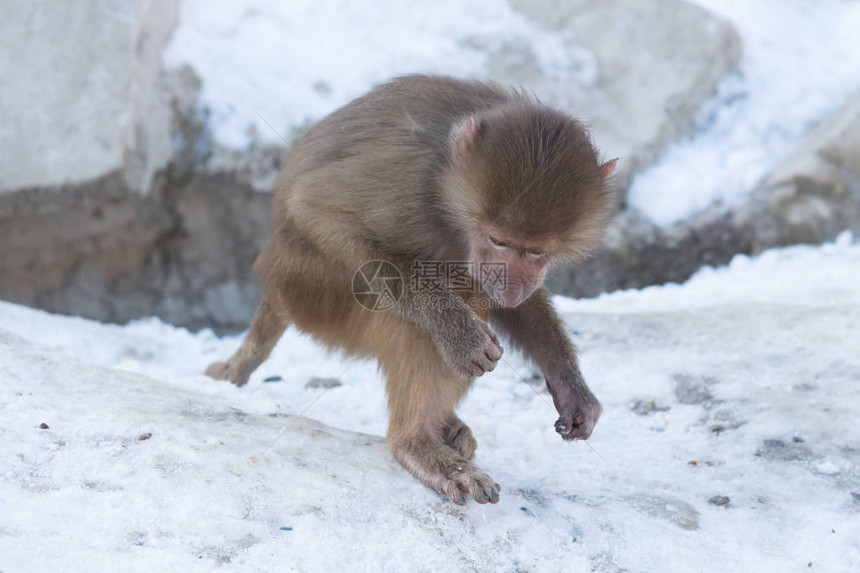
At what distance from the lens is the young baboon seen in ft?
9.18

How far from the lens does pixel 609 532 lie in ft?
8.79

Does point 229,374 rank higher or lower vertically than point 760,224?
lower

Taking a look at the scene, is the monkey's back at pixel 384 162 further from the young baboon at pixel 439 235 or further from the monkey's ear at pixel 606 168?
the monkey's ear at pixel 606 168

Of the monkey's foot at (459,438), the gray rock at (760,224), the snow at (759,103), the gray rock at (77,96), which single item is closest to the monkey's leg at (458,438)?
the monkey's foot at (459,438)

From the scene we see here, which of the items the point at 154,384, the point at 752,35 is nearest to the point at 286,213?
the point at 154,384

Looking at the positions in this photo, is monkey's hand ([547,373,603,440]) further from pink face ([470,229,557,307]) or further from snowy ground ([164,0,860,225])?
snowy ground ([164,0,860,225])

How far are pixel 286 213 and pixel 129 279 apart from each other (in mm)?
3642

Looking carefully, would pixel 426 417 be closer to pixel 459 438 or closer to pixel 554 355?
pixel 459 438

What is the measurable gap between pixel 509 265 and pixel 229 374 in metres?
1.73

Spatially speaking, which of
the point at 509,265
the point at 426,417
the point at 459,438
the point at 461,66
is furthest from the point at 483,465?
the point at 461,66

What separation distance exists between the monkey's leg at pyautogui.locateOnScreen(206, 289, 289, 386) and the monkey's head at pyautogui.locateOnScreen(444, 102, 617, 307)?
1142mm

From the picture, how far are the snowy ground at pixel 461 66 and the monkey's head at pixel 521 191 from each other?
3653 millimetres

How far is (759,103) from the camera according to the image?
7.07 metres

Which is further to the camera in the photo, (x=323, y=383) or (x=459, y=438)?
(x=323, y=383)
